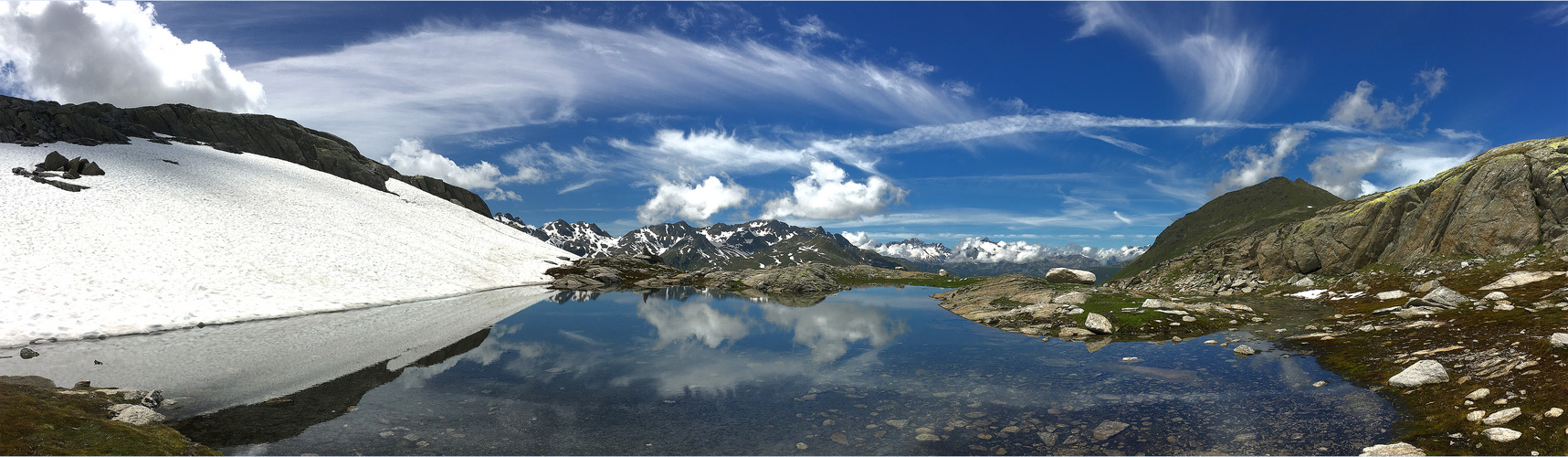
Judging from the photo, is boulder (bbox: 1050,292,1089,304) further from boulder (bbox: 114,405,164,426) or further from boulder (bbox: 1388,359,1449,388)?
boulder (bbox: 114,405,164,426)

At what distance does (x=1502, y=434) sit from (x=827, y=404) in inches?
622

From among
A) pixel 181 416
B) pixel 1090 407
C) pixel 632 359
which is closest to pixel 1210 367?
pixel 1090 407

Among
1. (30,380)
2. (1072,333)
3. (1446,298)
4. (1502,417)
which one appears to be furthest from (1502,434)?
(30,380)

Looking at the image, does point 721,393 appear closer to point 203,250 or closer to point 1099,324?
point 1099,324

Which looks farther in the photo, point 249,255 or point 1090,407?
point 249,255

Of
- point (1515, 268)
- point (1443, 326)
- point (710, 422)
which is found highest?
point (1515, 268)

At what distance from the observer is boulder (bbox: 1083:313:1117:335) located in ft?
104

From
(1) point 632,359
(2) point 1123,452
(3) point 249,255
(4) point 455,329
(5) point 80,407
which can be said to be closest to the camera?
(2) point 1123,452

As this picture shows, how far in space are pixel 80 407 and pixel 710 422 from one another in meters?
17.8

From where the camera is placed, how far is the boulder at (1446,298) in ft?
83.1

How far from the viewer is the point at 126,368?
21.7m

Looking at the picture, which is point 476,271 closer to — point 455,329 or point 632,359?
point 455,329

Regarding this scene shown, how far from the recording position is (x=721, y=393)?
1997 cm

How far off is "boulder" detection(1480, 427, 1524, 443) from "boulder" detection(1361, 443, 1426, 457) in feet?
4.23
